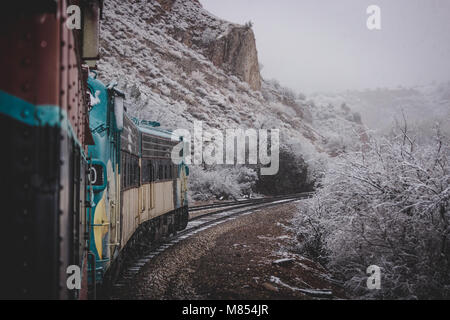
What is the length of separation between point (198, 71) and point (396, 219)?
44063mm

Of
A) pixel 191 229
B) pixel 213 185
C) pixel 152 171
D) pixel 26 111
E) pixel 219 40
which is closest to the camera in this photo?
pixel 26 111

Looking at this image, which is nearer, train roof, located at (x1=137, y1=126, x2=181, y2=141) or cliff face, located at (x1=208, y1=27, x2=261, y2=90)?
train roof, located at (x1=137, y1=126, x2=181, y2=141)

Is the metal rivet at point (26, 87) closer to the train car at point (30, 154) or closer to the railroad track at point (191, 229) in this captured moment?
the train car at point (30, 154)

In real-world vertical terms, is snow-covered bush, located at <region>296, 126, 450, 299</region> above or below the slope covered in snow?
below

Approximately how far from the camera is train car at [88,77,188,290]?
209 inches

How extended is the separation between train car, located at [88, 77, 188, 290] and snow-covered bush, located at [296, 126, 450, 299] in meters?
4.20

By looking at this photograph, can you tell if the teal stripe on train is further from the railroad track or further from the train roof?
the train roof

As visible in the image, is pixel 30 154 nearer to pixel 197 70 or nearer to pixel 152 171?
pixel 152 171

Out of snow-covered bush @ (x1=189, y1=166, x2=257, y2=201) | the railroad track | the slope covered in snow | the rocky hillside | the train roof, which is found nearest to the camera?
the railroad track

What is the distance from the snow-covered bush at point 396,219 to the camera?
604 centimetres

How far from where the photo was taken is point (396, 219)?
6758 mm

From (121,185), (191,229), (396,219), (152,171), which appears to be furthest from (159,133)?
(396,219)

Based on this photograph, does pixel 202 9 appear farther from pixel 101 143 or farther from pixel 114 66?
pixel 101 143

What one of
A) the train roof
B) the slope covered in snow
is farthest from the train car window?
the slope covered in snow
